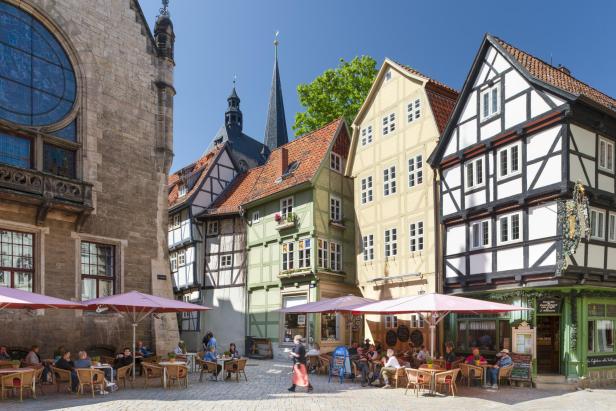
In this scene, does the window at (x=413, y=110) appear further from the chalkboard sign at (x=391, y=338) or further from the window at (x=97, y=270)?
the window at (x=97, y=270)

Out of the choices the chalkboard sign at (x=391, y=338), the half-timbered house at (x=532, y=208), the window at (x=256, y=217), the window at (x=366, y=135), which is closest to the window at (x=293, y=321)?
the window at (x=256, y=217)

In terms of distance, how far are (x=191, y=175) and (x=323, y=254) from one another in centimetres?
1179

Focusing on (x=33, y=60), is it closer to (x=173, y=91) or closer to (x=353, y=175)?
(x=173, y=91)

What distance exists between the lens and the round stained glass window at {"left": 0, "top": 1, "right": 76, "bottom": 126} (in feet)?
61.2

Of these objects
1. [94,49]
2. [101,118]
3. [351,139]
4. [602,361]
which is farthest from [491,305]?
[94,49]

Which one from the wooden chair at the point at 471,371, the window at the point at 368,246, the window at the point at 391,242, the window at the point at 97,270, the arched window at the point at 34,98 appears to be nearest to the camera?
the wooden chair at the point at 471,371

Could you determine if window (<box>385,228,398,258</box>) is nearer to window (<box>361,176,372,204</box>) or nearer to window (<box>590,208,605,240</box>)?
window (<box>361,176,372,204</box>)

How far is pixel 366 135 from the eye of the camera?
1024 inches

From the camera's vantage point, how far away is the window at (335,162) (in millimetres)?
26969

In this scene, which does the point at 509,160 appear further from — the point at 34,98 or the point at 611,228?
the point at 34,98

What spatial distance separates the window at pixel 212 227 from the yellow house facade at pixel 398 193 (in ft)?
29.3

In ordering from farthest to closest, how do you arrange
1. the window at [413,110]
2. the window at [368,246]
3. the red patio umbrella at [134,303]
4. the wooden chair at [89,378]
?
the window at [368,246]
the window at [413,110]
the red patio umbrella at [134,303]
the wooden chair at [89,378]

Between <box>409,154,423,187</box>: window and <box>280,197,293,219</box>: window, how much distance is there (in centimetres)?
643

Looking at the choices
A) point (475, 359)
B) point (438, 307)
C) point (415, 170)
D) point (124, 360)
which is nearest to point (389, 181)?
point (415, 170)
